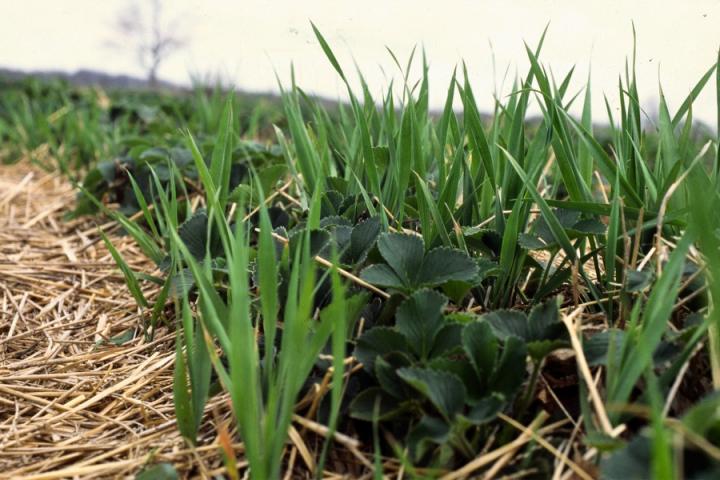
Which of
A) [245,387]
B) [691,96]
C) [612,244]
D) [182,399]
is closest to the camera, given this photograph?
[245,387]

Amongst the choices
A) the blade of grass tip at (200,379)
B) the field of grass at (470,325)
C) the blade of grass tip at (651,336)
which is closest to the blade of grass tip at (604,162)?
the field of grass at (470,325)

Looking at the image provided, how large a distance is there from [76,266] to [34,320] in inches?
Answer: 12.4

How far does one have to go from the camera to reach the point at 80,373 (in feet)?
3.41

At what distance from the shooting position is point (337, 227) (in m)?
0.95

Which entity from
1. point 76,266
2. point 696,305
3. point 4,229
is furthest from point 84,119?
point 696,305

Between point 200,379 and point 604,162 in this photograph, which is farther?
point 604,162

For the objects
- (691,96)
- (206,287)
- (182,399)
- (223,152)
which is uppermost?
(691,96)

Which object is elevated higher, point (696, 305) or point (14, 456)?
point (696, 305)

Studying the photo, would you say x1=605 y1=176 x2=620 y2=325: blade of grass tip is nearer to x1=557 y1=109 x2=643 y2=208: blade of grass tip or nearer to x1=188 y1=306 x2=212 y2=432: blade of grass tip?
x1=557 y1=109 x2=643 y2=208: blade of grass tip

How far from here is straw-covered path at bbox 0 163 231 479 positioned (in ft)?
2.61

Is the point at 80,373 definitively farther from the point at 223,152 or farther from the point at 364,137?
the point at 364,137

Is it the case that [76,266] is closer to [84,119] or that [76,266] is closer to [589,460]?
[589,460]

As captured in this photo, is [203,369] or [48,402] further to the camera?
[48,402]

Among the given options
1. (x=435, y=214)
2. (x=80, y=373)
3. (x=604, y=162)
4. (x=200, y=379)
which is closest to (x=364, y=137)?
(x=435, y=214)
